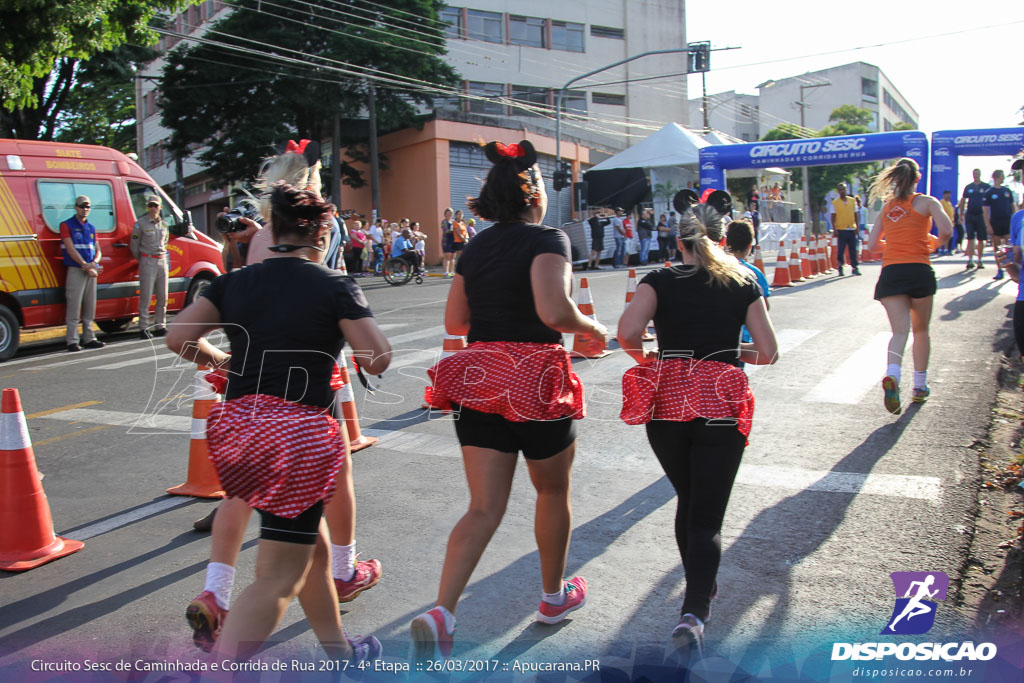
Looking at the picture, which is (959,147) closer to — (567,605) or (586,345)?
(586,345)

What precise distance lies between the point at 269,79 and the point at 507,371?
30.8 metres

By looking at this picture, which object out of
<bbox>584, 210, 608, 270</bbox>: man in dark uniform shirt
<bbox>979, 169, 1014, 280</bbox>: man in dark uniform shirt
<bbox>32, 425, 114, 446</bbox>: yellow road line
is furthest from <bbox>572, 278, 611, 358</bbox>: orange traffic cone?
<bbox>584, 210, 608, 270</bbox>: man in dark uniform shirt

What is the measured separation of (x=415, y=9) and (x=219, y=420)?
33.6m

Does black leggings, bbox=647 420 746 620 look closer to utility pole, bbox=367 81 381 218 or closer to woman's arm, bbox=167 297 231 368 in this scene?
woman's arm, bbox=167 297 231 368

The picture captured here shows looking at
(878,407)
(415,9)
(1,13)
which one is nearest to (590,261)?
(415,9)

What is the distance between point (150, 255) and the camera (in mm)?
11758

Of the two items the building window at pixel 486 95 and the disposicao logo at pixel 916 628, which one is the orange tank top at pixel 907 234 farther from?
the building window at pixel 486 95

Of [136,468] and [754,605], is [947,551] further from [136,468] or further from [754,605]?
[136,468]

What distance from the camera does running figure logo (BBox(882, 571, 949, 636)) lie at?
311 centimetres

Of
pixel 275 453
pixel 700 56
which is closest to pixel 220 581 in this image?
pixel 275 453

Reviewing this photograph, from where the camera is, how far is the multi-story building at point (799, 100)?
8650cm

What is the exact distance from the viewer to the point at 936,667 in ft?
9.40

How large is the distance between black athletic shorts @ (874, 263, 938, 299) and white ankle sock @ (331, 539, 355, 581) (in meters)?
4.66

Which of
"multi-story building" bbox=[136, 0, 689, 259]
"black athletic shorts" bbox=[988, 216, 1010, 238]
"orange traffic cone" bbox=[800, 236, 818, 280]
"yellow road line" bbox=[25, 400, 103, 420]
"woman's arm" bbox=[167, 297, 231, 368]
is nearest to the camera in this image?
"woman's arm" bbox=[167, 297, 231, 368]
